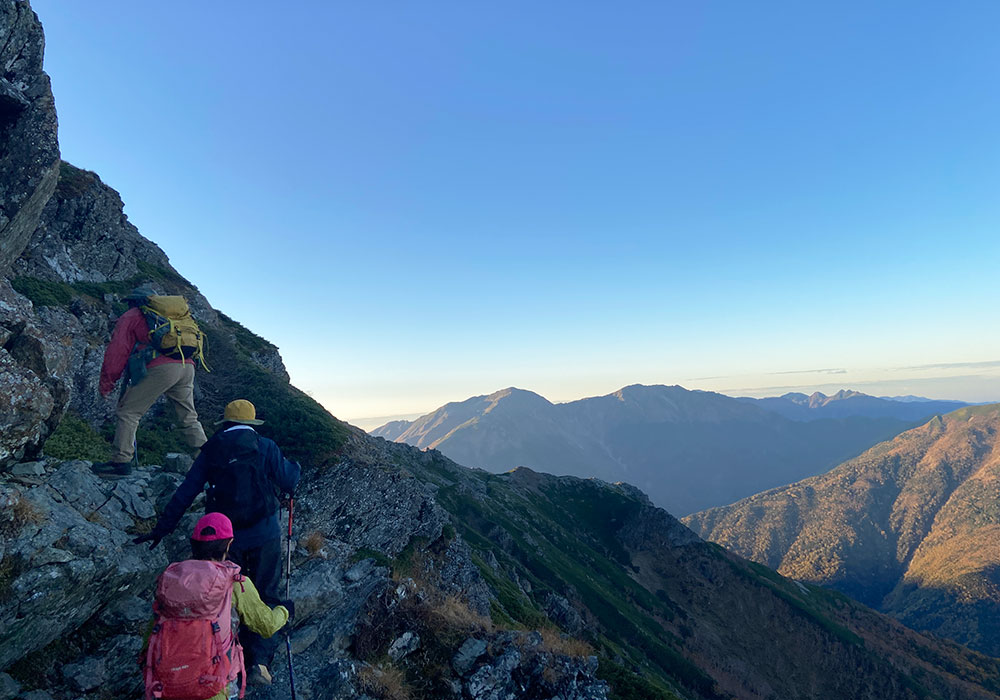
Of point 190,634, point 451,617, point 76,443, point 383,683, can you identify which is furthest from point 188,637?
point 76,443

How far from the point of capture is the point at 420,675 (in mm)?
10414

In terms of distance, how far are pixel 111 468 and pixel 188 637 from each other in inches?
313

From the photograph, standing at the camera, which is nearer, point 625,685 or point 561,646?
point 561,646

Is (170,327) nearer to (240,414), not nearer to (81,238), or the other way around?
(240,414)

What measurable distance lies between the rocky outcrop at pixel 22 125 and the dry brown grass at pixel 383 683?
45.9 feet

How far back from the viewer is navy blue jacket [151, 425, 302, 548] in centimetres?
763

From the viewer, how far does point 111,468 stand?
10.7 metres

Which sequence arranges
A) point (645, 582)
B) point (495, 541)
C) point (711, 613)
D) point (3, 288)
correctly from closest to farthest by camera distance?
point (3, 288) < point (495, 541) < point (711, 613) < point (645, 582)

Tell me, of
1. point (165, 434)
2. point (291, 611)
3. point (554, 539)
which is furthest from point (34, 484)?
point (554, 539)

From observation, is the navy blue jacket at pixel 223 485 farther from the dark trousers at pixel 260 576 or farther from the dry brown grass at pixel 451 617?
the dry brown grass at pixel 451 617

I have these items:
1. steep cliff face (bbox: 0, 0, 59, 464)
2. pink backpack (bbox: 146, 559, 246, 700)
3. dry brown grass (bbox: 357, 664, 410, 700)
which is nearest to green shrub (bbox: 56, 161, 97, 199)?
steep cliff face (bbox: 0, 0, 59, 464)

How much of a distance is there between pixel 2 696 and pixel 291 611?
398 centimetres

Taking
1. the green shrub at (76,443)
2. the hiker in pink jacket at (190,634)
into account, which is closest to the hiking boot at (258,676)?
the hiker in pink jacket at (190,634)

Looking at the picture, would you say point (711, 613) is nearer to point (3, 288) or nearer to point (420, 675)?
point (420, 675)
